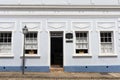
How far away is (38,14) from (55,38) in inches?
86.0

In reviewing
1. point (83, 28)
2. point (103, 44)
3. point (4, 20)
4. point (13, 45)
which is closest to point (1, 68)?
point (13, 45)

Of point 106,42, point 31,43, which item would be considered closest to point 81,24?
point 106,42

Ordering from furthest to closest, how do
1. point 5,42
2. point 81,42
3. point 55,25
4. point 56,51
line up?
point 56,51 < point 81,42 < point 5,42 < point 55,25

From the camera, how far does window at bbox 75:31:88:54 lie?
1636 centimetres

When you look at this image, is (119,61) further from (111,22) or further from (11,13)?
(11,13)

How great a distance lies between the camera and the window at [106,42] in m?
16.4

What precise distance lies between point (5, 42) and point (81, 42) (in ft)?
17.7

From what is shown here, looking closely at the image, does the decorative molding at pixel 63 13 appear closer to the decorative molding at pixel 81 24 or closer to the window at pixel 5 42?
the decorative molding at pixel 81 24

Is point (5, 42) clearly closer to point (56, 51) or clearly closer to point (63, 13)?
point (56, 51)

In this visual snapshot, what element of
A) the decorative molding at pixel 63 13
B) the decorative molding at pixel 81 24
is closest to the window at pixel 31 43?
the decorative molding at pixel 63 13

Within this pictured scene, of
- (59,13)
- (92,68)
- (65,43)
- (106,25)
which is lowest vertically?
(92,68)

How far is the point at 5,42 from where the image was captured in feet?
53.2

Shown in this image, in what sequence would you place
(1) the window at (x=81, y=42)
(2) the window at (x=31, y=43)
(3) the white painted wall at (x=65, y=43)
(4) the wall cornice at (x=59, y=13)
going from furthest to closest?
(1) the window at (x=81, y=42)
(2) the window at (x=31, y=43)
(4) the wall cornice at (x=59, y=13)
(3) the white painted wall at (x=65, y=43)

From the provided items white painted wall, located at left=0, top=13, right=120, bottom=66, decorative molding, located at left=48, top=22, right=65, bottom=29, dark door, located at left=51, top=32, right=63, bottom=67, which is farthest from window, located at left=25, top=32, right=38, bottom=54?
dark door, located at left=51, top=32, right=63, bottom=67
